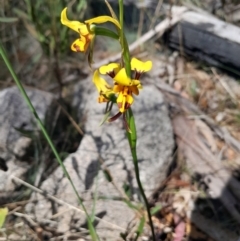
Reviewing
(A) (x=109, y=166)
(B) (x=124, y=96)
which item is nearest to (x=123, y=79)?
(B) (x=124, y=96)

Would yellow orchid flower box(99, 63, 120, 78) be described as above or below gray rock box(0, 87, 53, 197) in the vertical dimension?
above

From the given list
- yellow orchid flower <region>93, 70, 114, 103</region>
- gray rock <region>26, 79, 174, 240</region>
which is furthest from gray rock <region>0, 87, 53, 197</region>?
yellow orchid flower <region>93, 70, 114, 103</region>

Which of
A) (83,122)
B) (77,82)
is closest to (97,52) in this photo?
(77,82)

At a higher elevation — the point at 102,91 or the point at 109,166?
the point at 102,91

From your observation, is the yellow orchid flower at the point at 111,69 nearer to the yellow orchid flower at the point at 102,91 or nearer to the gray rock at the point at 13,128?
the yellow orchid flower at the point at 102,91

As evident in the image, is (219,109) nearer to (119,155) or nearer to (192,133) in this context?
(192,133)

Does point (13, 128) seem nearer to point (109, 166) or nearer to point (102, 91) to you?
point (109, 166)

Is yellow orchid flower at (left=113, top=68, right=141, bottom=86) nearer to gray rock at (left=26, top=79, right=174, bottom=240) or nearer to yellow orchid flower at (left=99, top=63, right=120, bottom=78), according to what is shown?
yellow orchid flower at (left=99, top=63, right=120, bottom=78)
